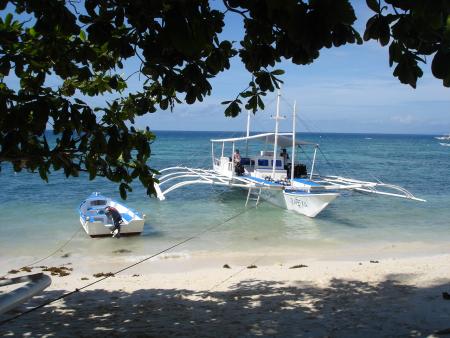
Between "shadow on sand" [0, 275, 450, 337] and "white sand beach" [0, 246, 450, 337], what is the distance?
0.01 meters

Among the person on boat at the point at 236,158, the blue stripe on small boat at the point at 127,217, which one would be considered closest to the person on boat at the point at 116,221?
the blue stripe on small boat at the point at 127,217

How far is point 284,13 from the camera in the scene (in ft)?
5.29

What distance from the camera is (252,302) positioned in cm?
666

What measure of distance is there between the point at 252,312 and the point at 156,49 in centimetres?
438

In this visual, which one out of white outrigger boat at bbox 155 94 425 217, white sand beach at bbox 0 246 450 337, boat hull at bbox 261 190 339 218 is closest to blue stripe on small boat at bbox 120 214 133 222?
white outrigger boat at bbox 155 94 425 217

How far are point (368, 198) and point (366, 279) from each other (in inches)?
517

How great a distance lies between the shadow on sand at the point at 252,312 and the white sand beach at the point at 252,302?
1 cm

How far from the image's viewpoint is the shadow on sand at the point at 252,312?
543 centimetres

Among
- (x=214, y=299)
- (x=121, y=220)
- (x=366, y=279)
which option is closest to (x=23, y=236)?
(x=121, y=220)

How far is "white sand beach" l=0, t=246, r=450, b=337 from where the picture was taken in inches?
217

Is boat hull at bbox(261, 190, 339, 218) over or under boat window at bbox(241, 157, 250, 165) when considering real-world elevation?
under

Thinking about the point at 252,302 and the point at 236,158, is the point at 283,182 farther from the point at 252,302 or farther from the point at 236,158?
the point at 252,302

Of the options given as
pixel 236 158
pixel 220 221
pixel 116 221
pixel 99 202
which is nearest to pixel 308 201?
pixel 220 221

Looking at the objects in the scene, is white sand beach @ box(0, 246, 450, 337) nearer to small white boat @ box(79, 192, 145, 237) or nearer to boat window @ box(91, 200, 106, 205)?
small white boat @ box(79, 192, 145, 237)
